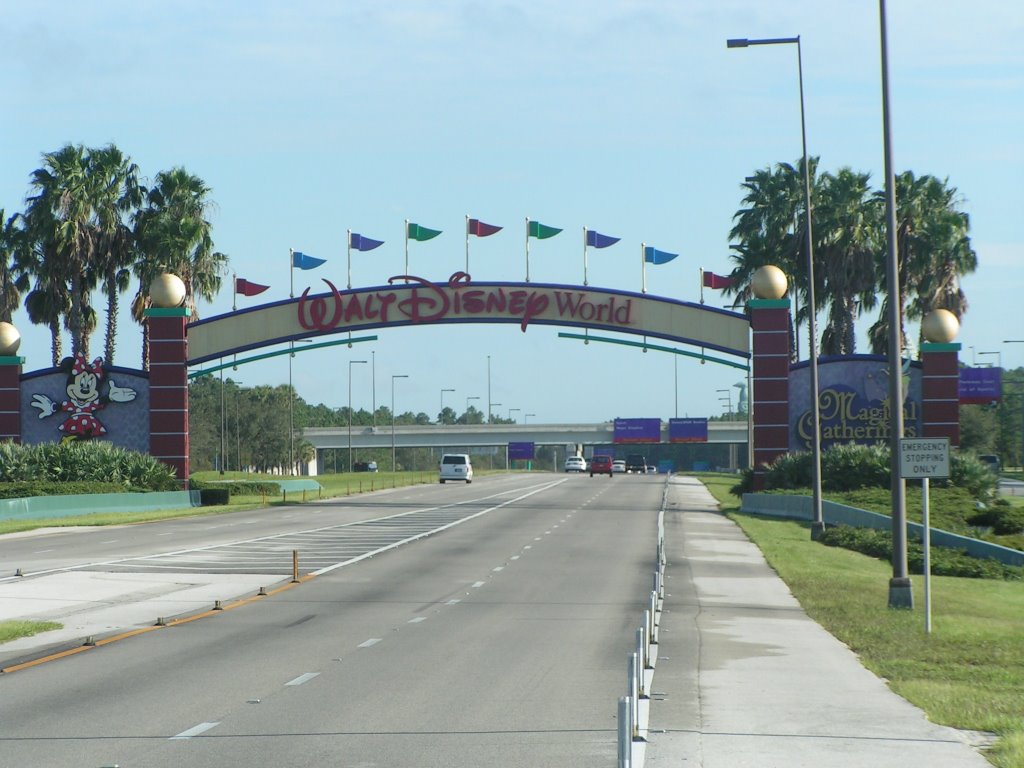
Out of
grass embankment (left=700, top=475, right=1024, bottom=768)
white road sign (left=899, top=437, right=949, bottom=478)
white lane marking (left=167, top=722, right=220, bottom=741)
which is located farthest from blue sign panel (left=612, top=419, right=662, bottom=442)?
white lane marking (left=167, top=722, right=220, bottom=741)

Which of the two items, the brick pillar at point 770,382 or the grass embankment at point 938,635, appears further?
the brick pillar at point 770,382

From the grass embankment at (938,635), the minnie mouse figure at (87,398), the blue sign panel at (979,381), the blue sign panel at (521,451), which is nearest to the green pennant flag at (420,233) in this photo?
the minnie mouse figure at (87,398)

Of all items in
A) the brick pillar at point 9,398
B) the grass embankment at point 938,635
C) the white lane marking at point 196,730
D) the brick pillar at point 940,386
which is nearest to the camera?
the white lane marking at point 196,730

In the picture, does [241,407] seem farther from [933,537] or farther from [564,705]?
[564,705]

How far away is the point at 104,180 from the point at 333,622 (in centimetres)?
5207

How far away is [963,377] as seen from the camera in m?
96.9

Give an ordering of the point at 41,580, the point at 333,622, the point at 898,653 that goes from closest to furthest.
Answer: the point at 898,653 → the point at 333,622 → the point at 41,580

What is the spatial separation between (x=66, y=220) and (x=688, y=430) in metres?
80.6

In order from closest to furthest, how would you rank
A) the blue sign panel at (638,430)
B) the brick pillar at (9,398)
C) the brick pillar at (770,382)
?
the brick pillar at (770,382)
the brick pillar at (9,398)
the blue sign panel at (638,430)

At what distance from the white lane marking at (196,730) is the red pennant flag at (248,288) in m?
51.4

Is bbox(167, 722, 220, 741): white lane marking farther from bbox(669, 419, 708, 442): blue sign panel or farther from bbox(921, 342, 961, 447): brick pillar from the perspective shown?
bbox(669, 419, 708, 442): blue sign panel

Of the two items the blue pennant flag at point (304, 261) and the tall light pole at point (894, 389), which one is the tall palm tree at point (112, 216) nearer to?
the blue pennant flag at point (304, 261)

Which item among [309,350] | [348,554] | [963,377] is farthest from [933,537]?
[963,377]

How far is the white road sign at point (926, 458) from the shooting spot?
67.1 ft
